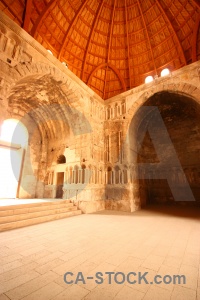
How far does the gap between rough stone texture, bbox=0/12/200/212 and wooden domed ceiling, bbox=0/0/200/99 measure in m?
3.48

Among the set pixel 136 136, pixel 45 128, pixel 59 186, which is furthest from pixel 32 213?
pixel 136 136

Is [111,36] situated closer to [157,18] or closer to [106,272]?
[157,18]

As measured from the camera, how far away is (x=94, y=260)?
2809 millimetres

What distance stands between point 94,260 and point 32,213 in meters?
3.95

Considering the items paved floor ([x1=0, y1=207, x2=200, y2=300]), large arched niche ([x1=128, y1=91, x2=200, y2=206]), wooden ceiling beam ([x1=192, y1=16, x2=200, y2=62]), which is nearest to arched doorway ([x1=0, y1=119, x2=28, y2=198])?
paved floor ([x1=0, y1=207, x2=200, y2=300])

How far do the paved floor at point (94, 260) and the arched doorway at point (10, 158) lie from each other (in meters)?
5.47

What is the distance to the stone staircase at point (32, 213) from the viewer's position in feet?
16.1

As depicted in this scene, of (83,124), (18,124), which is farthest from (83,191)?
(18,124)

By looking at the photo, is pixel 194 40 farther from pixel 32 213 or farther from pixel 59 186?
pixel 32 213

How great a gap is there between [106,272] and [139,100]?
9.14 m

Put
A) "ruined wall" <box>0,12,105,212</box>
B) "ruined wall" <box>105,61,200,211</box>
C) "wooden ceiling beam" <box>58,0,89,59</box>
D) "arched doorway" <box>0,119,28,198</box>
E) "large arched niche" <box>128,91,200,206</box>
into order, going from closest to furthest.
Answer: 1. "ruined wall" <box>0,12,105,212</box>
2. "ruined wall" <box>105,61,200,211</box>
3. "arched doorway" <box>0,119,28,198</box>
4. "large arched niche" <box>128,91,200,206</box>
5. "wooden ceiling beam" <box>58,0,89,59</box>

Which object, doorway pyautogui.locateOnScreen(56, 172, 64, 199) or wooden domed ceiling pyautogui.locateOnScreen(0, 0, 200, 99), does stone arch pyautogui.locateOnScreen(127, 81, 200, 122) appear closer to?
wooden domed ceiling pyautogui.locateOnScreen(0, 0, 200, 99)

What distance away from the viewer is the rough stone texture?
7.78 m

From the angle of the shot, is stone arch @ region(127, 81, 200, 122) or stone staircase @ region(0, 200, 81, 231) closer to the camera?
stone staircase @ region(0, 200, 81, 231)
